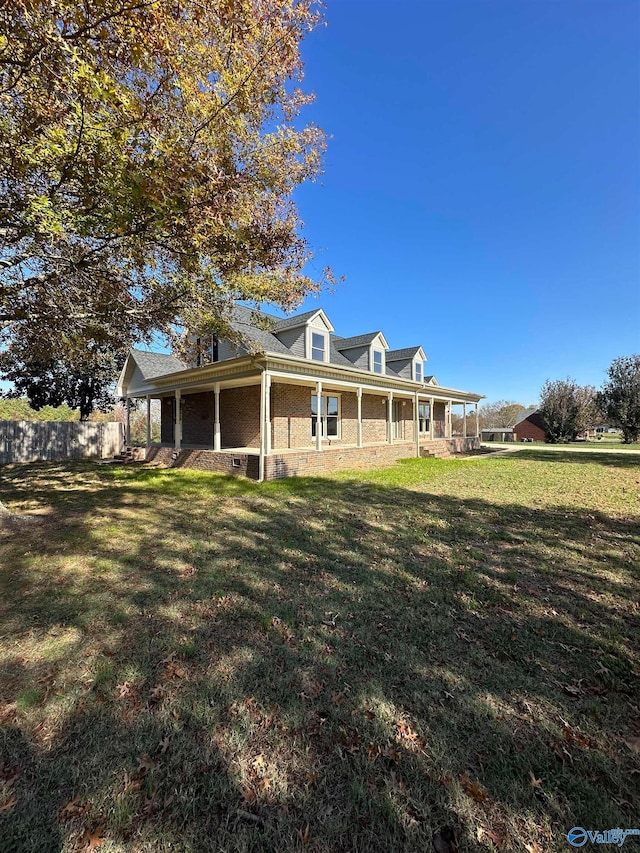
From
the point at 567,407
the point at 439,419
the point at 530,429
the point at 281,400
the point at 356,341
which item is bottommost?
Result: the point at 530,429

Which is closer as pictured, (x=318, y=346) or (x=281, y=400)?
(x=281, y=400)

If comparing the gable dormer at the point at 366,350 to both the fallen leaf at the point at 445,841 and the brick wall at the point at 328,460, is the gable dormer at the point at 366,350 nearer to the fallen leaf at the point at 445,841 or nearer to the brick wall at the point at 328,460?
the brick wall at the point at 328,460

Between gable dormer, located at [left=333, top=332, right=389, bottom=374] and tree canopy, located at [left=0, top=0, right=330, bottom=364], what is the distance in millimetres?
12873

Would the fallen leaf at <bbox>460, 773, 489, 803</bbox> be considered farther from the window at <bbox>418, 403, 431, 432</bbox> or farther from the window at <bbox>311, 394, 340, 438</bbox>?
the window at <bbox>418, 403, 431, 432</bbox>

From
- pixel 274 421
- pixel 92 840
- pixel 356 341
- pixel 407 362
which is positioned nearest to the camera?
pixel 92 840

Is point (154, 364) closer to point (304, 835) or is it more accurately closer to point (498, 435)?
point (304, 835)

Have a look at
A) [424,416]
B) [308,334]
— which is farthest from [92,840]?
[424,416]

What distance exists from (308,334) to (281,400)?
12.0 ft

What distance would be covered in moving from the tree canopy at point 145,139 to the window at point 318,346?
917 cm

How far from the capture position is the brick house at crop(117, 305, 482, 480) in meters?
11.2

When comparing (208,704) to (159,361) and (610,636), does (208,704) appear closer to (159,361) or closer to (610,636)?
(610,636)

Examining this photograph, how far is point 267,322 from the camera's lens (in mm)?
8922

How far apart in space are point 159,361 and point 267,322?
13365 millimetres

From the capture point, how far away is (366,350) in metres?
19.3
